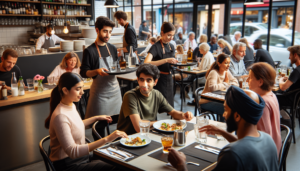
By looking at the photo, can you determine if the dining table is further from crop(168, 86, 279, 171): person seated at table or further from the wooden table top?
the wooden table top

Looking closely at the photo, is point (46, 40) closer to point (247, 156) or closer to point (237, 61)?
point (237, 61)

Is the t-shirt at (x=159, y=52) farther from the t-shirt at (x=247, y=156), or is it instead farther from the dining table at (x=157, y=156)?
the t-shirt at (x=247, y=156)

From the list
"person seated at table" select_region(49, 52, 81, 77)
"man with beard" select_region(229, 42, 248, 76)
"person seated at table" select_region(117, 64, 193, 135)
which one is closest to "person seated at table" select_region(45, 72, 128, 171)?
"person seated at table" select_region(117, 64, 193, 135)

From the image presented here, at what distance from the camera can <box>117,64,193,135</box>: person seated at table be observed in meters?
2.54

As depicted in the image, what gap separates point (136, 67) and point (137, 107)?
80cm

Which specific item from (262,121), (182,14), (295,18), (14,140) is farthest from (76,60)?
(182,14)

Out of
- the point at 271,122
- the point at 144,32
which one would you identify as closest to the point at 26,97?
the point at 271,122

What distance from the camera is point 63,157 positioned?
2.11 metres

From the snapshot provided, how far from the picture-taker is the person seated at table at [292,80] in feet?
13.5

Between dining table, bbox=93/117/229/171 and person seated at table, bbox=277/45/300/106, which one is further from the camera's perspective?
Answer: person seated at table, bbox=277/45/300/106

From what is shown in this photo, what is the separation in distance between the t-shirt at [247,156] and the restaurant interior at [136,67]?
0.14 meters

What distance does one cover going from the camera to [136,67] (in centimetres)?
329

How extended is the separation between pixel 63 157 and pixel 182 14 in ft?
36.6

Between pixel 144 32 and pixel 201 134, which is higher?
pixel 144 32
